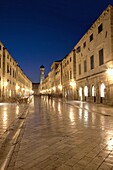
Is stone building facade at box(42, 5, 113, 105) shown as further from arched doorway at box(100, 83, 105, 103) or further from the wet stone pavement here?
the wet stone pavement

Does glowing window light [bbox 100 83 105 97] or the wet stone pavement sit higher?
glowing window light [bbox 100 83 105 97]

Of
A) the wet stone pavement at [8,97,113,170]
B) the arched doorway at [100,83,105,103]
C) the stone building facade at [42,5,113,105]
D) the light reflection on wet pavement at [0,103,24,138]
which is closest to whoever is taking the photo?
the wet stone pavement at [8,97,113,170]

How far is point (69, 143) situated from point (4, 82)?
87.3 ft

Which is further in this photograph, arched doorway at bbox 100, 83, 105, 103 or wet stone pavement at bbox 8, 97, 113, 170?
arched doorway at bbox 100, 83, 105, 103

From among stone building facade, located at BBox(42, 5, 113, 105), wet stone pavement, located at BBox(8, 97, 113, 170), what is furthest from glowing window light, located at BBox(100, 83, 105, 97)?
wet stone pavement, located at BBox(8, 97, 113, 170)

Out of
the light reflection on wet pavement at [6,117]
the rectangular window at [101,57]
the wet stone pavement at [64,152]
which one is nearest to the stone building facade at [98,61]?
the rectangular window at [101,57]

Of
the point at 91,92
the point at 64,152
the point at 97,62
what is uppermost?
the point at 97,62

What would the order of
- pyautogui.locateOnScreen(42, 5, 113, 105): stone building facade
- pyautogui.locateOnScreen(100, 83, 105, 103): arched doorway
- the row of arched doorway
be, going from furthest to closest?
1. the row of arched doorway
2. pyautogui.locateOnScreen(100, 83, 105, 103): arched doorway
3. pyautogui.locateOnScreen(42, 5, 113, 105): stone building facade

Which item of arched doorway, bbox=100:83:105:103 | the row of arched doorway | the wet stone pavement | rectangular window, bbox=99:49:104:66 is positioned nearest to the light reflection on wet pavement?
the wet stone pavement

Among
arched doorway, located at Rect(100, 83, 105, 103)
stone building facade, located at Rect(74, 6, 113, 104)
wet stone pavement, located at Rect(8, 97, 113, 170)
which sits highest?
stone building facade, located at Rect(74, 6, 113, 104)

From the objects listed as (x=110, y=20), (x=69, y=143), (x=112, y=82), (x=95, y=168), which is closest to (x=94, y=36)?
(x=110, y=20)

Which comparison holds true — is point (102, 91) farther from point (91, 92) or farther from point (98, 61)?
point (98, 61)

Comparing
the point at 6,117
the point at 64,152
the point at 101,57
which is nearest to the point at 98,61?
the point at 101,57

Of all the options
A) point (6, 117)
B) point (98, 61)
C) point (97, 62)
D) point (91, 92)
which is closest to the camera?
point (6, 117)
